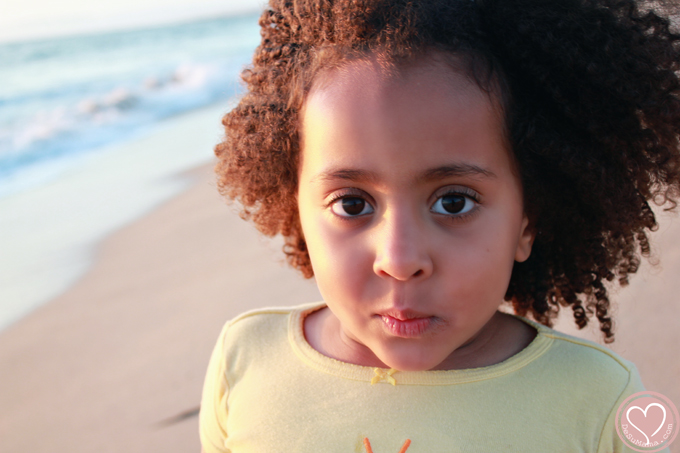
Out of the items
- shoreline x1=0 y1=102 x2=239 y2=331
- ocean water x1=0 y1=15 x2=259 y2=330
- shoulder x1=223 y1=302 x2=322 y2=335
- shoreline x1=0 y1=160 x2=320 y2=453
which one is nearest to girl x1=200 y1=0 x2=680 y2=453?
shoulder x1=223 y1=302 x2=322 y2=335

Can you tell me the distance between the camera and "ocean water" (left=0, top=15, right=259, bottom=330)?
389 centimetres

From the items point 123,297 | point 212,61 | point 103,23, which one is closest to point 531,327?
point 123,297

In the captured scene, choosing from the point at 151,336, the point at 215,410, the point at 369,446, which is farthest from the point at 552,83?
the point at 151,336

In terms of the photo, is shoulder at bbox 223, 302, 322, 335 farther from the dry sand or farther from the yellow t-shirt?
the dry sand

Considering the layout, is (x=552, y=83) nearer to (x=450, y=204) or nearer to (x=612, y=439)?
(x=450, y=204)

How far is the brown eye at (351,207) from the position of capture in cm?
Result: 145

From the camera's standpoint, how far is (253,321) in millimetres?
1874

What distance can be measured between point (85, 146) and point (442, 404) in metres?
6.37

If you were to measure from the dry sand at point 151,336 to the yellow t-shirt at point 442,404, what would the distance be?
0.82 m

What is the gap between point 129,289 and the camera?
3406mm

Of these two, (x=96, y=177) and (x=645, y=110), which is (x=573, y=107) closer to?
(x=645, y=110)

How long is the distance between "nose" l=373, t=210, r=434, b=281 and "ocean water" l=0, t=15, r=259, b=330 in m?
0.84

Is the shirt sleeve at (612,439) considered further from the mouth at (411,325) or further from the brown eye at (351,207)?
the brown eye at (351,207)

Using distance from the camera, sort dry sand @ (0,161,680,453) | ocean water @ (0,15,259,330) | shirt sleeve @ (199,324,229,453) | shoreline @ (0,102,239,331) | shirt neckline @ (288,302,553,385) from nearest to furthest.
→ shirt neckline @ (288,302,553,385)
shirt sleeve @ (199,324,229,453)
dry sand @ (0,161,680,453)
shoreline @ (0,102,239,331)
ocean water @ (0,15,259,330)
